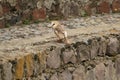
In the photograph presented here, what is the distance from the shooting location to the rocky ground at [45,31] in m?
5.02

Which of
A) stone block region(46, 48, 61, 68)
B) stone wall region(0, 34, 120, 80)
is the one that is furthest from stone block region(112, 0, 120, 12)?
stone block region(46, 48, 61, 68)

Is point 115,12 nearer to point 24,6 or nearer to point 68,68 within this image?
point 24,6

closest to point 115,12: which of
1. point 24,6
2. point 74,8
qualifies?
point 74,8

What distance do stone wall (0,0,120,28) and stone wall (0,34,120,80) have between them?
140 centimetres

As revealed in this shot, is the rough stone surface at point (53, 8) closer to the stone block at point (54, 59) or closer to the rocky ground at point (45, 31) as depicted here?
the rocky ground at point (45, 31)

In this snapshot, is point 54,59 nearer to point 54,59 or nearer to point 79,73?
point 54,59

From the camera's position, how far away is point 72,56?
4969mm

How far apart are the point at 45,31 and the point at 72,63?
0.92 m

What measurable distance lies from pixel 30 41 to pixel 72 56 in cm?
54

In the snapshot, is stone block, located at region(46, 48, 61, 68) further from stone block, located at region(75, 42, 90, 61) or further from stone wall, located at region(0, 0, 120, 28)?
stone wall, located at region(0, 0, 120, 28)

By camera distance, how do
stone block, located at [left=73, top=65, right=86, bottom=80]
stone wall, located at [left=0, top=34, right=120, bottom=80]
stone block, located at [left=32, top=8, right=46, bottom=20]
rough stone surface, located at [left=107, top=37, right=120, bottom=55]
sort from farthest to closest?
stone block, located at [left=32, top=8, right=46, bottom=20], rough stone surface, located at [left=107, top=37, right=120, bottom=55], stone block, located at [left=73, top=65, right=86, bottom=80], stone wall, located at [left=0, top=34, right=120, bottom=80]

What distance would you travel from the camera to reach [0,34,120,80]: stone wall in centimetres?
434

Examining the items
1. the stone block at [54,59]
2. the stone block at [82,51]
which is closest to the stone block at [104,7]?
the stone block at [82,51]

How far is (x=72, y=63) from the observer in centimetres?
500
